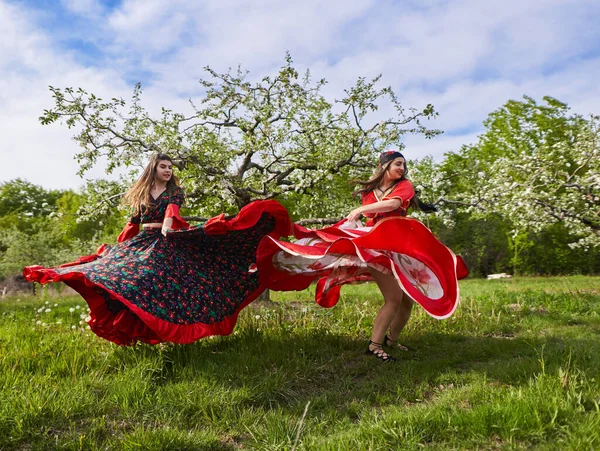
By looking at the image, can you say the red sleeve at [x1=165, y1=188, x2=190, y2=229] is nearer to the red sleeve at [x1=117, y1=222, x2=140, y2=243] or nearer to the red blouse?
the red sleeve at [x1=117, y1=222, x2=140, y2=243]

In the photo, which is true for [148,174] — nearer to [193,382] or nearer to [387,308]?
[193,382]

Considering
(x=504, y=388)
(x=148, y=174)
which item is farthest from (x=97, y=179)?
(x=504, y=388)

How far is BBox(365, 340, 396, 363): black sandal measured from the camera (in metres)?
4.44

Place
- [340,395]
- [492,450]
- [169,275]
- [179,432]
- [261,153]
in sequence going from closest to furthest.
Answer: [492,450]
[179,432]
[340,395]
[169,275]
[261,153]

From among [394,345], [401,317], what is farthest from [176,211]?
[394,345]

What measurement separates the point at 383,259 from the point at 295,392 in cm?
139

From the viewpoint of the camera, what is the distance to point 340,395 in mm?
3691

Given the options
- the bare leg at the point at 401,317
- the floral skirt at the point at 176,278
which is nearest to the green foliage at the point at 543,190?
the bare leg at the point at 401,317

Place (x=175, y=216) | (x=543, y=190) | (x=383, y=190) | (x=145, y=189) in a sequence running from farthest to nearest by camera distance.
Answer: (x=543, y=190) < (x=383, y=190) < (x=145, y=189) < (x=175, y=216)

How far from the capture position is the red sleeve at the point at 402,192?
440 centimetres

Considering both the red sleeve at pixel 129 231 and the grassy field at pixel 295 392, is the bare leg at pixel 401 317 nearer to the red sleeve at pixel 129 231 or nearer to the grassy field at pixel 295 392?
the grassy field at pixel 295 392

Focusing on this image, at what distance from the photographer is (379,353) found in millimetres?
4488

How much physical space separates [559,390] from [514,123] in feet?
82.6

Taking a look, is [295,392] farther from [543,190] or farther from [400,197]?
[543,190]
